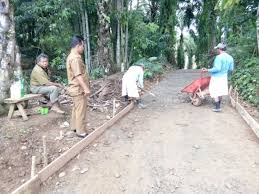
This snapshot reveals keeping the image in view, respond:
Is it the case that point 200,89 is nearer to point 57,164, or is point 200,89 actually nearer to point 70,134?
point 70,134

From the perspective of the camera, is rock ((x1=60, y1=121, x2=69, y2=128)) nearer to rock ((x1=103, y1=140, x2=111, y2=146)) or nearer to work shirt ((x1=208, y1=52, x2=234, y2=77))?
rock ((x1=103, y1=140, x2=111, y2=146))

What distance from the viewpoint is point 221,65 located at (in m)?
8.57

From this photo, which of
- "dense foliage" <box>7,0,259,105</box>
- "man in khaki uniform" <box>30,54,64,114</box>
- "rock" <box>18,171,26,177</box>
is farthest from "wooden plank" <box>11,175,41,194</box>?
"dense foliage" <box>7,0,259,105</box>

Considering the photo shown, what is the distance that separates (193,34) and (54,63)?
15.5 m

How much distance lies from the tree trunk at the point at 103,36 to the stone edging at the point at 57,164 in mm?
6233

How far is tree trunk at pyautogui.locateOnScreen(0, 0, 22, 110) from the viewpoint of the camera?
7.74 m

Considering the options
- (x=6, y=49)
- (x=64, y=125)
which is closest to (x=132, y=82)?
(x=64, y=125)

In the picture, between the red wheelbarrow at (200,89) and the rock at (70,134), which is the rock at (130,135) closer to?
the rock at (70,134)

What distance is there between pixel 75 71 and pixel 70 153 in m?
1.47

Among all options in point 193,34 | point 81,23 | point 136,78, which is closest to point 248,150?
point 136,78

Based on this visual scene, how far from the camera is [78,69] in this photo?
615 cm

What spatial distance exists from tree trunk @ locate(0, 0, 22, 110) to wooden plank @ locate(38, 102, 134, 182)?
2484mm

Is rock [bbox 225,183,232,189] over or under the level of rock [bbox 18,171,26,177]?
over

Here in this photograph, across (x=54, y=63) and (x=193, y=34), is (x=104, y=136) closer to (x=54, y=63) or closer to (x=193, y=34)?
(x=54, y=63)
